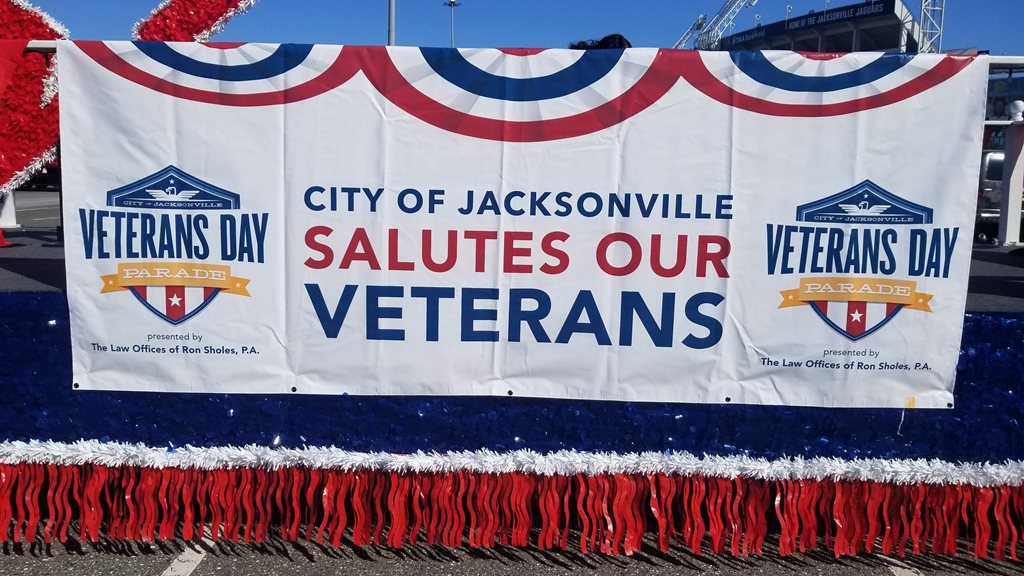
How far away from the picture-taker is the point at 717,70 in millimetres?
2520

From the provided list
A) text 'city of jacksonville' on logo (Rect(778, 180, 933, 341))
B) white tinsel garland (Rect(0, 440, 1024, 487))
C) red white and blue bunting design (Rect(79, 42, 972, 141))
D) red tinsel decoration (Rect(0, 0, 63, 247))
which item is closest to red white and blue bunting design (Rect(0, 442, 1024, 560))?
white tinsel garland (Rect(0, 440, 1024, 487))

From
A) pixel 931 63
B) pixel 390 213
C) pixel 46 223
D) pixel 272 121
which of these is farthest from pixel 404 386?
pixel 46 223

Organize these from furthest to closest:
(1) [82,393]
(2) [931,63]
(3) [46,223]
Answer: (3) [46,223] < (1) [82,393] < (2) [931,63]

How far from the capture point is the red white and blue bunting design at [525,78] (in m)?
2.51

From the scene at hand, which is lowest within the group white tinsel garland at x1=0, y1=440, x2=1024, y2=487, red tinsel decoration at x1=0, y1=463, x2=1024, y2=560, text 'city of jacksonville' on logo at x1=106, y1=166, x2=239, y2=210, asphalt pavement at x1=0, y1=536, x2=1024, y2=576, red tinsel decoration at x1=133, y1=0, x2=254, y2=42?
asphalt pavement at x1=0, y1=536, x2=1024, y2=576

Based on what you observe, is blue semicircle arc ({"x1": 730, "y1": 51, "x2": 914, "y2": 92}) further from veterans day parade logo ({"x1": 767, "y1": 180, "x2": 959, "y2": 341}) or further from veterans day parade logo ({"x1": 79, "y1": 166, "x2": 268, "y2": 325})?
veterans day parade logo ({"x1": 79, "y1": 166, "x2": 268, "y2": 325})

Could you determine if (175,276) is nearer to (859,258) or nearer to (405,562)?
(405,562)

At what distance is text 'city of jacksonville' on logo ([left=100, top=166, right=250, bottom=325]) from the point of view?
2.59 metres

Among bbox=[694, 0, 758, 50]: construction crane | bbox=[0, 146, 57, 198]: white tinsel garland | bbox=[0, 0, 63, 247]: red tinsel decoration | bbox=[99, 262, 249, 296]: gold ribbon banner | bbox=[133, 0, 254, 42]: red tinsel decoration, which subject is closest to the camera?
bbox=[99, 262, 249, 296]: gold ribbon banner

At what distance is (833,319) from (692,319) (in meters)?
0.48

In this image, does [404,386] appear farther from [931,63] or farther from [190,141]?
[931,63]

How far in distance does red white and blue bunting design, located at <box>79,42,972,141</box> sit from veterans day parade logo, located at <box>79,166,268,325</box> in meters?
0.33

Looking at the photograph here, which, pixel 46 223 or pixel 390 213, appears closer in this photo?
pixel 390 213

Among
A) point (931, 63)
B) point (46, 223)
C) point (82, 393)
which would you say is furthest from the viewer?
point (46, 223)
